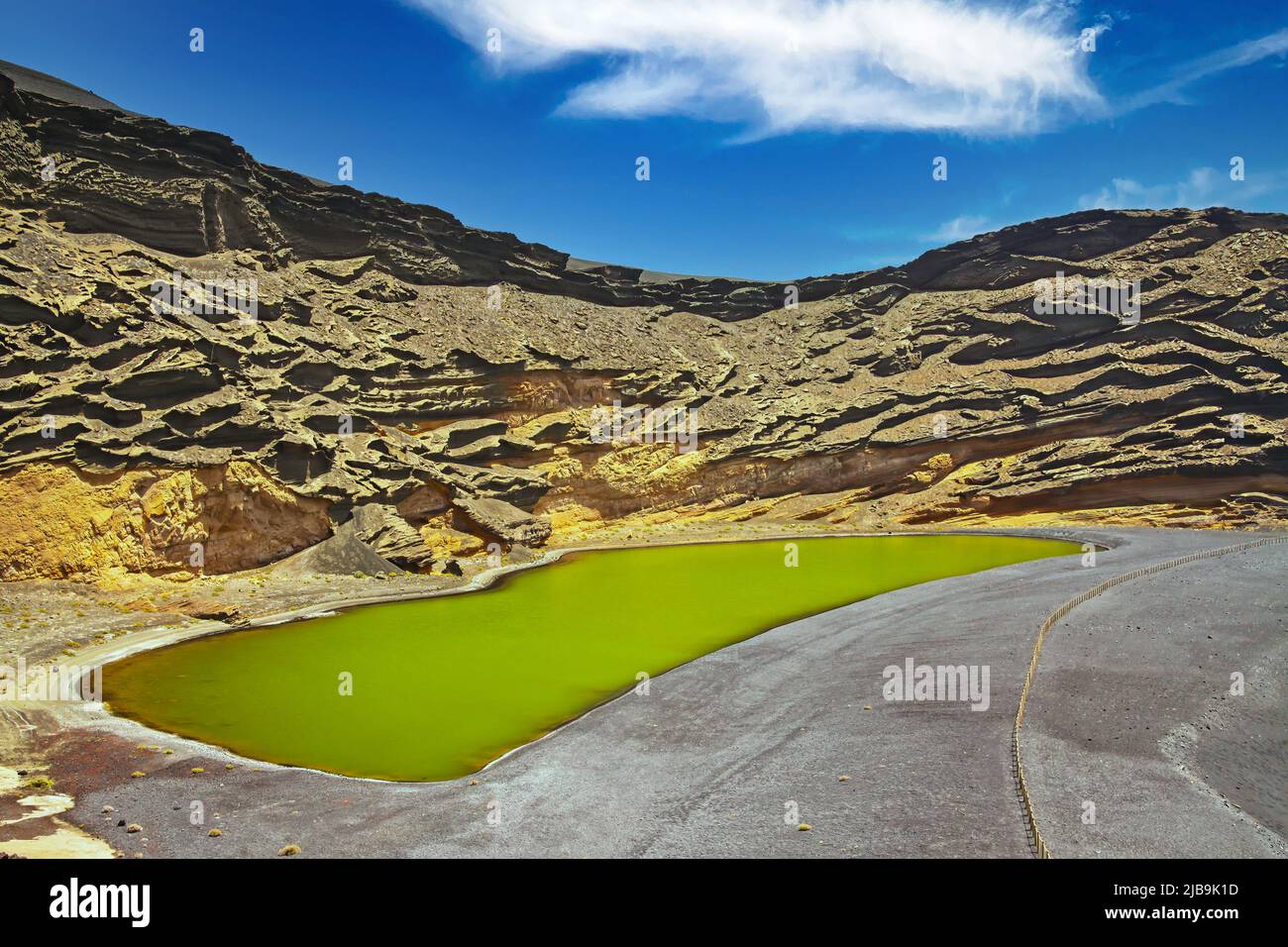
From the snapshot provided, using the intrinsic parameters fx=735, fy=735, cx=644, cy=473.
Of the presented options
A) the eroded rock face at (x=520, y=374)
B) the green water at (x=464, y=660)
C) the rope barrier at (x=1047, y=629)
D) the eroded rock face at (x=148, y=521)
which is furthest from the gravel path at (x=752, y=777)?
the eroded rock face at (x=520, y=374)

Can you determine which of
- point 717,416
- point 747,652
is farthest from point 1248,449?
point 747,652

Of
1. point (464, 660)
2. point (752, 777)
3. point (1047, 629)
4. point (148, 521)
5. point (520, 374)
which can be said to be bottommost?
point (464, 660)

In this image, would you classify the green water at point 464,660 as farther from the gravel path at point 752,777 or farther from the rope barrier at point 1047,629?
the rope barrier at point 1047,629

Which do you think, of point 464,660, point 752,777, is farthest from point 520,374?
point 752,777

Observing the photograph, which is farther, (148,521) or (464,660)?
(148,521)

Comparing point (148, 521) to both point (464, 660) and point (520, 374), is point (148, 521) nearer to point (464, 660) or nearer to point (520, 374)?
point (464, 660)

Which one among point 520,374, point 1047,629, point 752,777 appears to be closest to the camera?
point 752,777

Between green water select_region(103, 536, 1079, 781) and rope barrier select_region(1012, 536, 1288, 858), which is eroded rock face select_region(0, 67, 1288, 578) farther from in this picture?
rope barrier select_region(1012, 536, 1288, 858)
